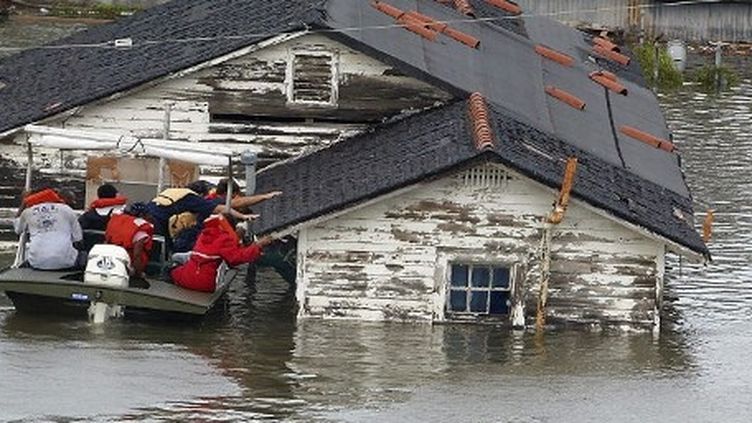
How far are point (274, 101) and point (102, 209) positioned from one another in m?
3.22

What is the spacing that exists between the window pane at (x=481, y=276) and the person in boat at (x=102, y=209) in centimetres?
418

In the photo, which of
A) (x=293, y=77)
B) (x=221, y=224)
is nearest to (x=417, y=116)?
(x=293, y=77)

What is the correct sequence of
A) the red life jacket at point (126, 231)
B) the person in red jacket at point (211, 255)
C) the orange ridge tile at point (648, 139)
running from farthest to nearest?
the orange ridge tile at point (648, 139) < the red life jacket at point (126, 231) < the person in red jacket at point (211, 255)

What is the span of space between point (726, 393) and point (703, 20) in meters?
33.6

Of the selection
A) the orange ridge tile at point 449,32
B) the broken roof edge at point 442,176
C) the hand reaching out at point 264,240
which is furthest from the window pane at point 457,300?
the orange ridge tile at point 449,32

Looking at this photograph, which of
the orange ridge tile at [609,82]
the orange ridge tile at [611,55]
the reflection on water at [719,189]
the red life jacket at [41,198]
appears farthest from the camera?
the orange ridge tile at [611,55]

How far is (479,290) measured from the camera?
2428cm

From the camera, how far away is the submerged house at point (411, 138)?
78.6ft

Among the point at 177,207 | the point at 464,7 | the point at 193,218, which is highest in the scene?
the point at 464,7

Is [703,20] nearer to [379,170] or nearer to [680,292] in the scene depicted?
[680,292]

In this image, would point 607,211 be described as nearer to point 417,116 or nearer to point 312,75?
point 417,116

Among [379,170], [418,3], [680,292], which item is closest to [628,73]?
[418,3]

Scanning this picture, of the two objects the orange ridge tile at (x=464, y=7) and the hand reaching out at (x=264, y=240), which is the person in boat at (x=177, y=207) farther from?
the orange ridge tile at (x=464, y=7)

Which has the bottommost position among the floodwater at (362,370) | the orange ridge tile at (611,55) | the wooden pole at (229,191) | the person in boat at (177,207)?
the floodwater at (362,370)
